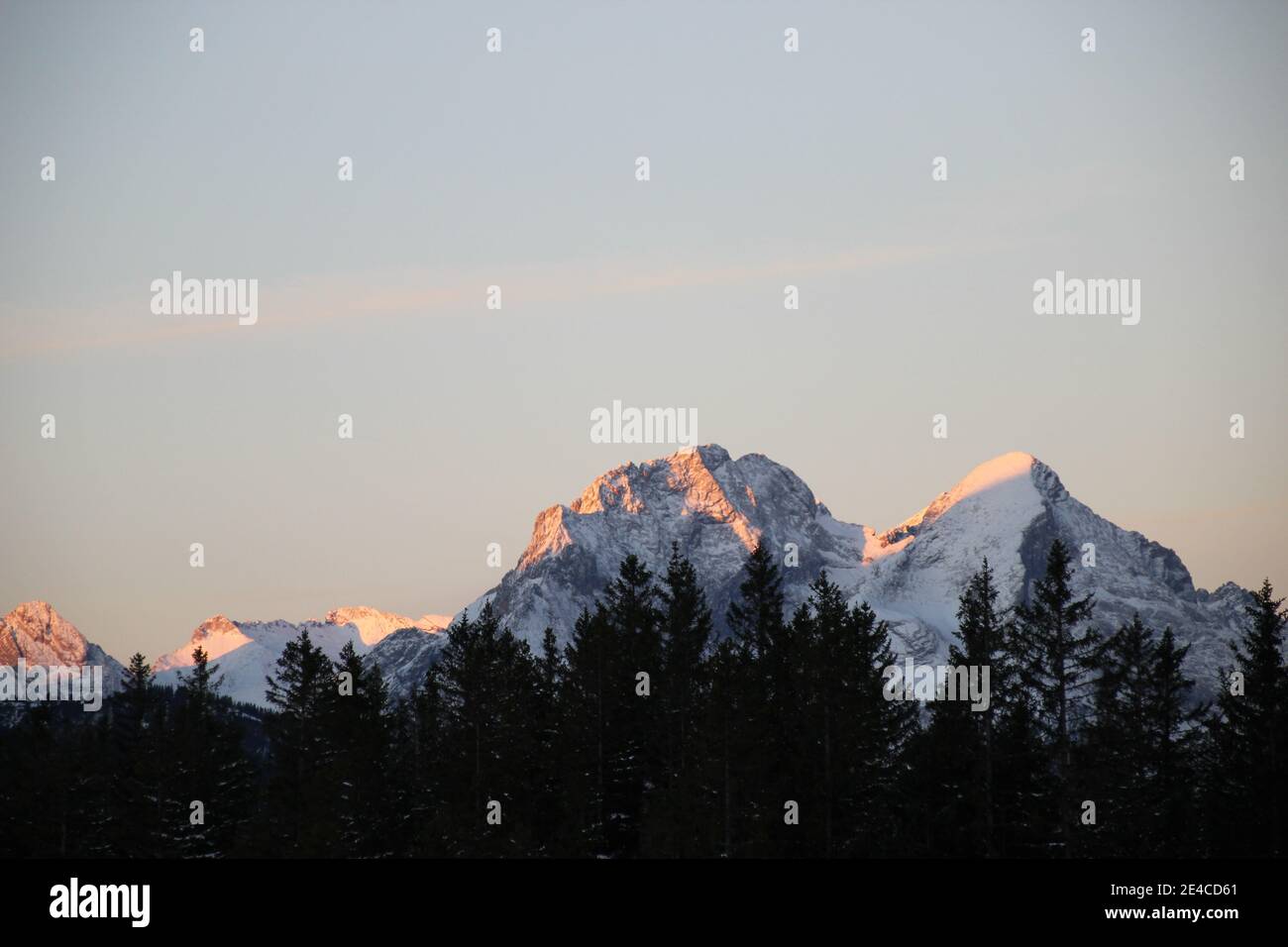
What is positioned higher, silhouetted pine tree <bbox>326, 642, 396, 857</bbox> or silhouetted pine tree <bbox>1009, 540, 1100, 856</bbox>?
silhouetted pine tree <bbox>1009, 540, 1100, 856</bbox>

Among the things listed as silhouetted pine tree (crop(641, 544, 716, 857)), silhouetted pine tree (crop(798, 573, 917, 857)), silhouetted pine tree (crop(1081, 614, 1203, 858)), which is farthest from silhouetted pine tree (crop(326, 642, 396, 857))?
silhouetted pine tree (crop(1081, 614, 1203, 858))

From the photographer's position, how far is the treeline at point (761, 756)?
245 ft

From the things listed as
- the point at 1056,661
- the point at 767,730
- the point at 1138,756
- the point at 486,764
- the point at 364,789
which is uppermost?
the point at 1056,661

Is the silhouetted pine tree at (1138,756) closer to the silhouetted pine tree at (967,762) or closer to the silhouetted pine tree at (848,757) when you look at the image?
the silhouetted pine tree at (967,762)

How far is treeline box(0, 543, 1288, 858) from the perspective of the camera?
74.6 m

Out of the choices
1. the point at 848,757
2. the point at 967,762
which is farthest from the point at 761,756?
the point at 967,762

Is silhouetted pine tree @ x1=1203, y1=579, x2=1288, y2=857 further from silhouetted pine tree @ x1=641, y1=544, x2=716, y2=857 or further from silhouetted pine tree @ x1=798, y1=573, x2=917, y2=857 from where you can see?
silhouetted pine tree @ x1=641, y1=544, x2=716, y2=857

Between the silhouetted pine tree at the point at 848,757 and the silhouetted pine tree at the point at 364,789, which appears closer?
the silhouetted pine tree at the point at 848,757

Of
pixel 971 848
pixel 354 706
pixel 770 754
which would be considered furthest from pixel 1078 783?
pixel 354 706

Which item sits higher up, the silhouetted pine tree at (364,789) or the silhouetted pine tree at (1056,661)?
the silhouetted pine tree at (1056,661)

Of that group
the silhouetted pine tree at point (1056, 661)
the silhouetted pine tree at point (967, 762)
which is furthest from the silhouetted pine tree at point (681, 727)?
the silhouetted pine tree at point (1056, 661)

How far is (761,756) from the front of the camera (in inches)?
2940

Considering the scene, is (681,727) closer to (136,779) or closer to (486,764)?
(486,764)
